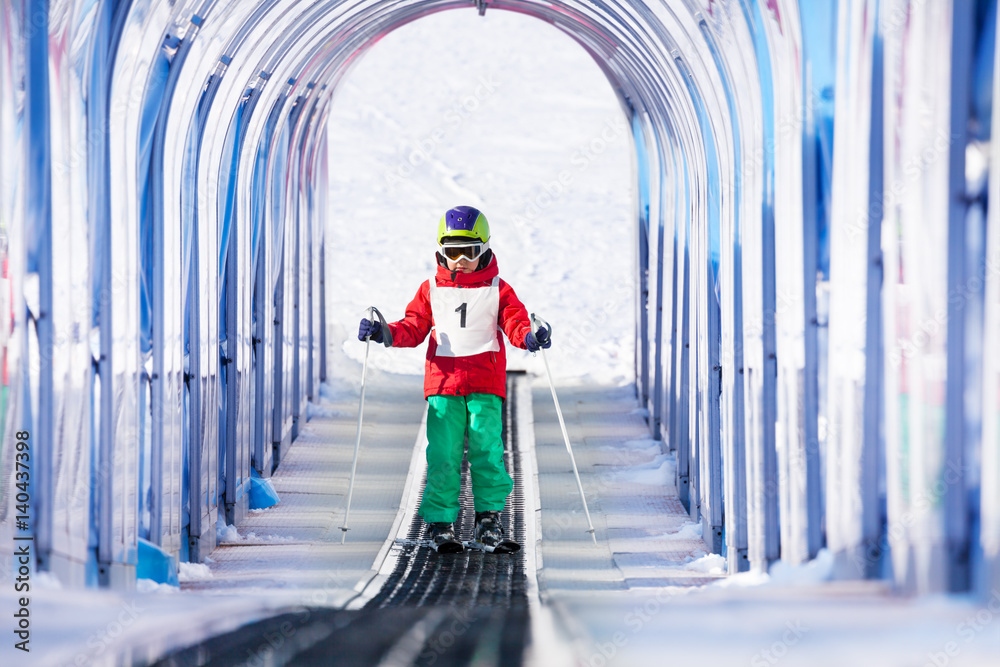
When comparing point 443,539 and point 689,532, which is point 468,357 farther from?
point 689,532

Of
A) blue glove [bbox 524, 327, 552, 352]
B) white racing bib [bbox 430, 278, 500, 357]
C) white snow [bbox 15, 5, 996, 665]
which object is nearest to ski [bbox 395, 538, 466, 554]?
white snow [bbox 15, 5, 996, 665]

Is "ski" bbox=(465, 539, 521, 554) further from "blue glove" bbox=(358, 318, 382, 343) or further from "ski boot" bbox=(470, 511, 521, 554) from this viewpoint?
"blue glove" bbox=(358, 318, 382, 343)

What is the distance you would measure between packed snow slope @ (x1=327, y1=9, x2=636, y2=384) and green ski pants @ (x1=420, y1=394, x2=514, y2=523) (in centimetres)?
465

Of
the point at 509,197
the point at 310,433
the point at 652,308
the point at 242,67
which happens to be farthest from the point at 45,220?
the point at 509,197

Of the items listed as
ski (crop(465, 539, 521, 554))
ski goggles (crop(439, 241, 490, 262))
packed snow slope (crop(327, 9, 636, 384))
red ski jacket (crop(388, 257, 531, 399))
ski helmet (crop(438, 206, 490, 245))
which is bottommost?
ski (crop(465, 539, 521, 554))

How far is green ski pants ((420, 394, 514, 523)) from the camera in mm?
5957

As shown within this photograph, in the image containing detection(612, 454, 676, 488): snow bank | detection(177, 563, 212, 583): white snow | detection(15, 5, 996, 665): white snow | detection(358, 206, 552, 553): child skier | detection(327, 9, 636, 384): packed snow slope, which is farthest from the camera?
detection(327, 9, 636, 384): packed snow slope

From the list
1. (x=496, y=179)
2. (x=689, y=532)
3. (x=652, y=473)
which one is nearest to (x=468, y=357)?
(x=689, y=532)

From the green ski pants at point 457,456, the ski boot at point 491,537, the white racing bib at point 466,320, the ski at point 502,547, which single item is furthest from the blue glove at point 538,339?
the ski at point 502,547

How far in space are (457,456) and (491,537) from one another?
1.66 feet

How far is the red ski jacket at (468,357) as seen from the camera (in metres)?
5.97

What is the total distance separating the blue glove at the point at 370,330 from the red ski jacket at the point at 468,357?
0.12 meters

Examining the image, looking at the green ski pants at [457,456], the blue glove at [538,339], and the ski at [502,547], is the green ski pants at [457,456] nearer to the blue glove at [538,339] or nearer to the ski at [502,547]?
the ski at [502,547]

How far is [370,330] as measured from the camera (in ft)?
19.4
